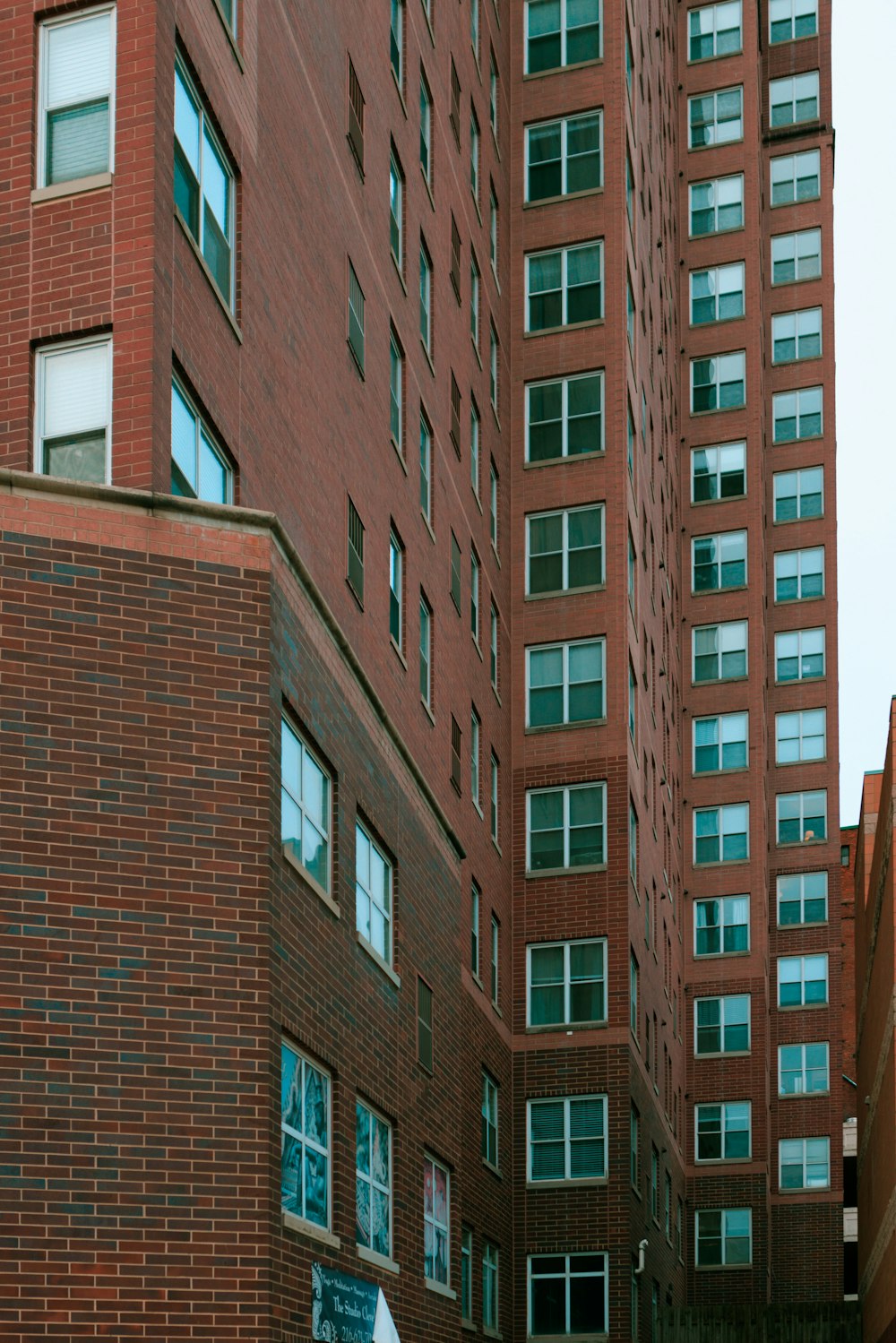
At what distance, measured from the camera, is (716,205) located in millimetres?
75312

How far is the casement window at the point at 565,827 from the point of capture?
4594cm

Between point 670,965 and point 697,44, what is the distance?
38.4m

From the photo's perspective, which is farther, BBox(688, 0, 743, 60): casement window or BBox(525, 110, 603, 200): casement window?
BBox(688, 0, 743, 60): casement window

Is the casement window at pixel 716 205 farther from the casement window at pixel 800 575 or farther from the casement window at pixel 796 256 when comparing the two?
the casement window at pixel 800 575

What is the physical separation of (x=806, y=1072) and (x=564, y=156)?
1366 inches

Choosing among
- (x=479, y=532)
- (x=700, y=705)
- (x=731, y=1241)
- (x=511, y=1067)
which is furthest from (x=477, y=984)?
(x=700, y=705)

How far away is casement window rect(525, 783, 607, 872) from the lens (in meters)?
45.9

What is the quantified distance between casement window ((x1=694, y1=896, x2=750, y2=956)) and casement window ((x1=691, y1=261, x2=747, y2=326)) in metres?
22.1

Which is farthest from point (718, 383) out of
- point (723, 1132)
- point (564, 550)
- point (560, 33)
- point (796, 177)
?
point (723, 1132)

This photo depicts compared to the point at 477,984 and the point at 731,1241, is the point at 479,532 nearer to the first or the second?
the point at 477,984

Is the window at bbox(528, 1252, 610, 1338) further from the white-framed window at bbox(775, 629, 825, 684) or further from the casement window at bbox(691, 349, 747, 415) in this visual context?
the casement window at bbox(691, 349, 747, 415)

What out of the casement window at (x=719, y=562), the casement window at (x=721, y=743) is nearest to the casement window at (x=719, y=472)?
the casement window at (x=719, y=562)

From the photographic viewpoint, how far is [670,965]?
60781 millimetres

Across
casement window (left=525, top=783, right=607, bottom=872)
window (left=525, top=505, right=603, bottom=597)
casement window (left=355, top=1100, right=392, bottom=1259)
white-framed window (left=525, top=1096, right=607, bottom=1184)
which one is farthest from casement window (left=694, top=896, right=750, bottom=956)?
casement window (left=355, top=1100, right=392, bottom=1259)
